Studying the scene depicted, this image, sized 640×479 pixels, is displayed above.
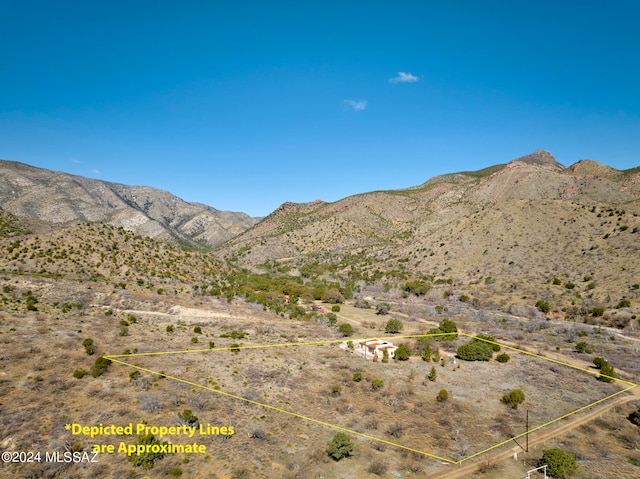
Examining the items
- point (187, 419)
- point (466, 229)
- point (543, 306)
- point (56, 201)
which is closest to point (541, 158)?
point (466, 229)

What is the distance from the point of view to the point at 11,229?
258 feet

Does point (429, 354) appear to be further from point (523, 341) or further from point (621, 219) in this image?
point (621, 219)

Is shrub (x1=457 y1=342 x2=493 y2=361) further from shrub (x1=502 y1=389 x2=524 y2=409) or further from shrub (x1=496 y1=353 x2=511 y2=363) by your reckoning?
shrub (x1=502 y1=389 x2=524 y2=409)

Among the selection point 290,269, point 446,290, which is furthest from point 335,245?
point 446,290

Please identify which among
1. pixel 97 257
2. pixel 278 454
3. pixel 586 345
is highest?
pixel 97 257

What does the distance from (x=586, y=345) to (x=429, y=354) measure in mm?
15870

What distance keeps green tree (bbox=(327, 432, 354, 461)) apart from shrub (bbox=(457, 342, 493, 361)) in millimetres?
20126

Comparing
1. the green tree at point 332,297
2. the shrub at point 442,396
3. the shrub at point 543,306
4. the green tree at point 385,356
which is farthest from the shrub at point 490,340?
the green tree at point 332,297

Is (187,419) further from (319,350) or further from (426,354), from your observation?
(426,354)

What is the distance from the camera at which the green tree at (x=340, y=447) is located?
1803 cm

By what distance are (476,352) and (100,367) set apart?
3189 cm

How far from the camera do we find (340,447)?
18.3 meters

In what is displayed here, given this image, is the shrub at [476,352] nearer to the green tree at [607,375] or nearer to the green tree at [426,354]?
the green tree at [426,354]

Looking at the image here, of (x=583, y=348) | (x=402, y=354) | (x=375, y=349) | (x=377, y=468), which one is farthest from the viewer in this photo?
(x=583, y=348)
